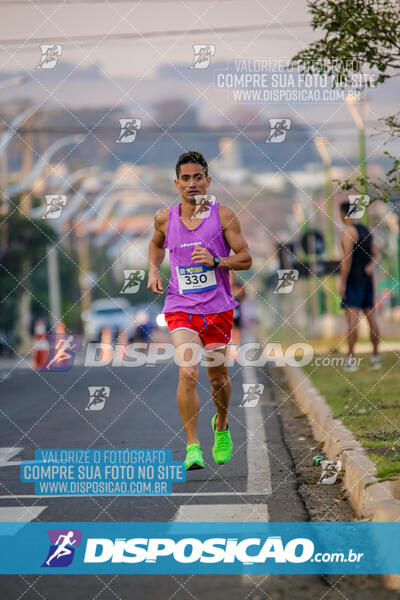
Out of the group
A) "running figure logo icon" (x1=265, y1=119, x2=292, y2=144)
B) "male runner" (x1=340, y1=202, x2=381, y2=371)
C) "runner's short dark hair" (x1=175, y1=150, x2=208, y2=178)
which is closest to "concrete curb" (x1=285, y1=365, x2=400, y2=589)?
"runner's short dark hair" (x1=175, y1=150, x2=208, y2=178)

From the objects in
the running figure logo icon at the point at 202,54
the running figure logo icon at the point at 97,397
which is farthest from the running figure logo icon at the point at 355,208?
the running figure logo icon at the point at 97,397

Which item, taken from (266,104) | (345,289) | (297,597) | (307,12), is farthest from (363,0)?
(345,289)

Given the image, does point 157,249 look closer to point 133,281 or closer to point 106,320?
point 133,281

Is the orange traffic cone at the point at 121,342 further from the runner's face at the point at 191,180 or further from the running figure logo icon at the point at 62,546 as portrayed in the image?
the running figure logo icon at the point at 62,546

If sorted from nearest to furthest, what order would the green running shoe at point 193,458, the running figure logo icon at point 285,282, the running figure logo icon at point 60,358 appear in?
the green running shoe at point 193,458
the running figure logo icon at point 285,282
the running figure logo icon at point 60,358

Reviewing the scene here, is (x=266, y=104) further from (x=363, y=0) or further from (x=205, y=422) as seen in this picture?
(x=205, y=422)

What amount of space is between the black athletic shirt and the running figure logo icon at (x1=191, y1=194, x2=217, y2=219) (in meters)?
6.52

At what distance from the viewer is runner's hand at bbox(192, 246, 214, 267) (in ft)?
22.4

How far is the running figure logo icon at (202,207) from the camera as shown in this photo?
278 inches

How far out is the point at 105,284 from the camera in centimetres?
8200

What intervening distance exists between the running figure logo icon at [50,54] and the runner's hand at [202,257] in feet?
17.8

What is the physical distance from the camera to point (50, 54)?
39.1ft

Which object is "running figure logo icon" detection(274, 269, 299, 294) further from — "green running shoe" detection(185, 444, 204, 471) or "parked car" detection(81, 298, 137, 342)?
"parked car" detection(81, 298, 137, 342)

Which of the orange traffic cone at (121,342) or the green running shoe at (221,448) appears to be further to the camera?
the orange traffic cone at (121,342)
